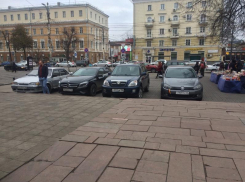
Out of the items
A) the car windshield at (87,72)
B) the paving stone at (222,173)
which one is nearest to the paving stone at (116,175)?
the paving stone at (222,173)

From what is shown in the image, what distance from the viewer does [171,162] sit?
10.9ft

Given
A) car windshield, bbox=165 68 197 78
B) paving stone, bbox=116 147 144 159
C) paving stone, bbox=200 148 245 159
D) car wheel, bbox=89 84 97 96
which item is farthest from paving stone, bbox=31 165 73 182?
car windshield, bbox=165 68 197 78

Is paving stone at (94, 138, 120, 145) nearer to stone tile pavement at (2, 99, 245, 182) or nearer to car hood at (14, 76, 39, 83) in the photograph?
stone tile pavement at (2, 99, 245, 182)

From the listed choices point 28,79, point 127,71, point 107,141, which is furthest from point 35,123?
point 28,79

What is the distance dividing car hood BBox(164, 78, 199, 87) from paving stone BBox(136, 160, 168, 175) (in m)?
5.72

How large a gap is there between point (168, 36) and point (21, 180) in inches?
2207

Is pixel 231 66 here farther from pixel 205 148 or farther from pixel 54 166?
pixel 54 166

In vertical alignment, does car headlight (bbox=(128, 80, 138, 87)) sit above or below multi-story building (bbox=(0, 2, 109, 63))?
below

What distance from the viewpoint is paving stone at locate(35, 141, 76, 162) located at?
3.56m

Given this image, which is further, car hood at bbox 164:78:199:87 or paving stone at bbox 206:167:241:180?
car hood at bbox 164:78:199:87

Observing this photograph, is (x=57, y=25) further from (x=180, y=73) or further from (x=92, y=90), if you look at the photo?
(x=180, y=73)

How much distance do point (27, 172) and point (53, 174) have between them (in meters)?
0.43

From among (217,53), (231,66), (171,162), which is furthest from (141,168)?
(217,53)

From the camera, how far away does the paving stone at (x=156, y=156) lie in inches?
135
